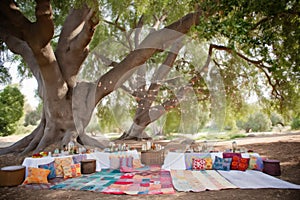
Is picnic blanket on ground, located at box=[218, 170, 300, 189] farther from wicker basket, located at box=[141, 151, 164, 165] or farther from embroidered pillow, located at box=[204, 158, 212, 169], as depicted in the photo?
wicker basket, located at box=[141, 151, 164, 165]

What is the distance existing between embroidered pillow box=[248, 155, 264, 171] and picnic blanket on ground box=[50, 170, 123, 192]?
8.39 ft

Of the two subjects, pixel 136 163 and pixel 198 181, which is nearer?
pixel 198 181

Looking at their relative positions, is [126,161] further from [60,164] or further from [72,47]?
[72,47]

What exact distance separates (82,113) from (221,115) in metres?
5.02

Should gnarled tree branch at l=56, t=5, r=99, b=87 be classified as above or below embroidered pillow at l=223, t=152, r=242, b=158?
above

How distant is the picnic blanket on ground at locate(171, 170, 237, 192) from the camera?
3.81 meters

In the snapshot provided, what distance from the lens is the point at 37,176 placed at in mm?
4316

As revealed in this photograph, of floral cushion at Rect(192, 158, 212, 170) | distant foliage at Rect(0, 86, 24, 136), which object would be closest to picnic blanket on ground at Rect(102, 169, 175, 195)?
floral cushion at Rect(192, 158, 212, 170)

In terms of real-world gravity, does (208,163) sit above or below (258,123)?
below

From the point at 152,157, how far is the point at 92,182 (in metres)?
2.06

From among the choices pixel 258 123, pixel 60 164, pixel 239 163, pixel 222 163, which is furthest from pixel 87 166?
pixel 258 123

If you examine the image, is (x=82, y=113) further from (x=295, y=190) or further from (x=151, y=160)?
(x=295, y=190)

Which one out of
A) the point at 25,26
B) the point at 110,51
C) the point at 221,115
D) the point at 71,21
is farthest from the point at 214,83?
the point at 25,26

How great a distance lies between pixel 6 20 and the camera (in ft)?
21.0
